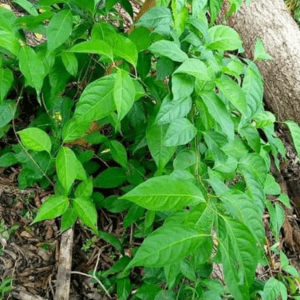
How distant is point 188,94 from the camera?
1.33m

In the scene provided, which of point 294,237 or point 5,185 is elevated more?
point 294,237

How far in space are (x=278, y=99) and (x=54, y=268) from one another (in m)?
1.84

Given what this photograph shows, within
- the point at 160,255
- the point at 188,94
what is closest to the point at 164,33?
the point at 188,94

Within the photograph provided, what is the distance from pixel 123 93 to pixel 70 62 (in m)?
0.45

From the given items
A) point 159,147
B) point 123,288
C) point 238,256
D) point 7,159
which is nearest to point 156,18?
point 159,147

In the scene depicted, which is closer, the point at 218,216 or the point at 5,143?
the point at 218,216

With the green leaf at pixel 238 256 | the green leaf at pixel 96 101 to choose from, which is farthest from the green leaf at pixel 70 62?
the green leaf at pixel 238 256

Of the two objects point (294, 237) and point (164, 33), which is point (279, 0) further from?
point (164, 33)

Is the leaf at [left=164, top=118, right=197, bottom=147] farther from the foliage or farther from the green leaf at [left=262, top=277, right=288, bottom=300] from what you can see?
the green leaf at [left=262, top=277, right=288, bottom=300]

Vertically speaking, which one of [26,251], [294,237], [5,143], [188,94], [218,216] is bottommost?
[26,251]

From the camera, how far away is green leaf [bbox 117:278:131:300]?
184 cm

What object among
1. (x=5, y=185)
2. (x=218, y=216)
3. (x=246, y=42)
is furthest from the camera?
(x=246, y=42)

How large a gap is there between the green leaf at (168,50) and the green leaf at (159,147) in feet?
0.74

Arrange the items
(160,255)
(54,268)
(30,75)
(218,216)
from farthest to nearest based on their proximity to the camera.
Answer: (54,268) → (30,75) → (218,216) → (160,255)
